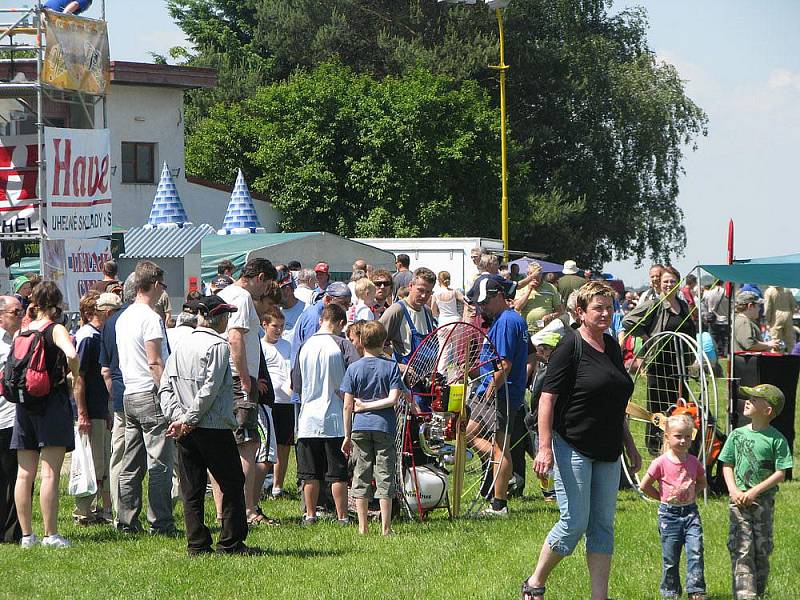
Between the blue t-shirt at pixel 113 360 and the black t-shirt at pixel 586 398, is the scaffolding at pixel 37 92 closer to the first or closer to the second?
the blue t-shirt at pixel 113 360

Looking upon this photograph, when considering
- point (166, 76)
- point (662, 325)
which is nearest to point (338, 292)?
point (662, 325)

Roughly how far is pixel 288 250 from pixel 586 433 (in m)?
15.7

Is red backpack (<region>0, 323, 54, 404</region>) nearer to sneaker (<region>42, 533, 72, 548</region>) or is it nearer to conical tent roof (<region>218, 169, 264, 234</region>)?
sneaker (<region>42, 533, 72, 548</region>)

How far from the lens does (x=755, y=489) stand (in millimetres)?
6949

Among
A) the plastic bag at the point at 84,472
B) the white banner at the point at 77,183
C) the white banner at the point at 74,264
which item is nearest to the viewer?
the plastic bag at the point at 84,472

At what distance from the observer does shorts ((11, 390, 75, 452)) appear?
8.70 meters

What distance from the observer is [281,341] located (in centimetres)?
1087

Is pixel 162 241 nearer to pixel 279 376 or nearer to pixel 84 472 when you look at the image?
pixel 279 376

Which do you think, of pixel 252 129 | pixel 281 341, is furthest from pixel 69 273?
pixel 252 129

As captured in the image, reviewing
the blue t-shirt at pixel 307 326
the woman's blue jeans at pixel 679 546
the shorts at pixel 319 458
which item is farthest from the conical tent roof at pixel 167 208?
the woman's blue jeans at pixel 679 546

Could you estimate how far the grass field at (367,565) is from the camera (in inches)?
296

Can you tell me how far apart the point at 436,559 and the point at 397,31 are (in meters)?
46.3

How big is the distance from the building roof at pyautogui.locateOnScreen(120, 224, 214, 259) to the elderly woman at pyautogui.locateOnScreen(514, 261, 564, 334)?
39.3 feet

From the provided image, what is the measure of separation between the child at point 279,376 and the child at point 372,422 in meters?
1.55
